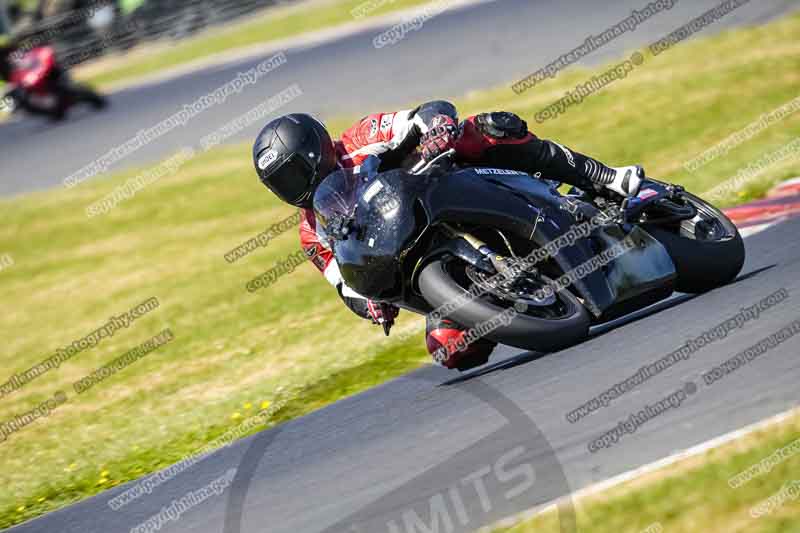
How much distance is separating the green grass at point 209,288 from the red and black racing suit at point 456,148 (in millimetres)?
1273

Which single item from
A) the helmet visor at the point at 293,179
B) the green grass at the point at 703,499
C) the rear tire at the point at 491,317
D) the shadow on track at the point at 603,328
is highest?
the helmet visor at the point at 293,179

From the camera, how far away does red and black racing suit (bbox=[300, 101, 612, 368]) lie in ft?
20.3

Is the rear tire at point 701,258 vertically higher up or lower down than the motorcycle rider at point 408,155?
lower down

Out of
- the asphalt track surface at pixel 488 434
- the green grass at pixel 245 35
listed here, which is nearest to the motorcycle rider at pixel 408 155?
the asphalt track surface at pixel 488 434

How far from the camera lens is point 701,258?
666 centimetres

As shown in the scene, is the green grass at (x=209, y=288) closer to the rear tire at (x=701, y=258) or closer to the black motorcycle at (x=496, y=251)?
the black motorcycle at (x=496, y=251)

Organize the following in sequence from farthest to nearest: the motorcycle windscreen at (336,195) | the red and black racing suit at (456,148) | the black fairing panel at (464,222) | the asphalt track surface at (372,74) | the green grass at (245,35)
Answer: the green grass at (245,35)
the asphalt track surface at (372,74)
the red and black racing suit at (456,148)
the motorcycle windscreen at (336,195)
the black fairing panel at (464,222)

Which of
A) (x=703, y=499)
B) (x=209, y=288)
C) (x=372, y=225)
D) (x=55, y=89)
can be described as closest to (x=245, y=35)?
(x=55, y=89)

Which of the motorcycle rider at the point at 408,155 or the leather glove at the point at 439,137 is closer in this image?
the leather glove at the point at 439,137

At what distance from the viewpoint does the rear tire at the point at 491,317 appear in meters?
5.48

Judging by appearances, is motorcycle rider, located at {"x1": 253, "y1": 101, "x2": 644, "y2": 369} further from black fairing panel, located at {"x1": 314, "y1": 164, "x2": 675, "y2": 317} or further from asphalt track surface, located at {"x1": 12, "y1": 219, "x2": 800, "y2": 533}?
asphalt track surface, located at {"x1": 12, "y1": 219, "x2": 800, "y2": 533}

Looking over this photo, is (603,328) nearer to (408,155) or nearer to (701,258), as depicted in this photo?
(701,258)

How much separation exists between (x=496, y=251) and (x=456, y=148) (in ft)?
2.17

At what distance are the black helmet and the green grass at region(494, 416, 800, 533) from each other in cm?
254
